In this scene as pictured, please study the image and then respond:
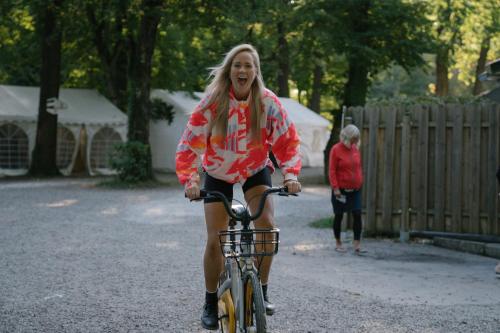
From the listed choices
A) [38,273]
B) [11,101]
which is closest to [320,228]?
[38,273]

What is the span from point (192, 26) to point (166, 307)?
1810cm

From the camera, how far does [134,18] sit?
25203 mm

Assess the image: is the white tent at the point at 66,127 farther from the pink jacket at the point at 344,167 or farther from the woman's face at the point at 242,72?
the woman's face at the point at 242,72

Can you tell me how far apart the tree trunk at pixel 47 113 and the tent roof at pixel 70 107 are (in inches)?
29.8

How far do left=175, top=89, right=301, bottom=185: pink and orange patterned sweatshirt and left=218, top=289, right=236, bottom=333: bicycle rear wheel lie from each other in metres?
0.73

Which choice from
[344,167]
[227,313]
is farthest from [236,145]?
[344,167]

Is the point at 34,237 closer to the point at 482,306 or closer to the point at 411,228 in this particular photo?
the point at 411,228

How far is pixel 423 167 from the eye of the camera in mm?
11070

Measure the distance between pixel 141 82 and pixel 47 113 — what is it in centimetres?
588

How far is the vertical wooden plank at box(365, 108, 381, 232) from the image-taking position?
37.8 feet

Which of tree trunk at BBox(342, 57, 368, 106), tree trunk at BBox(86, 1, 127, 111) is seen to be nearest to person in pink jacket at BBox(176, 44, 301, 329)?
tree trunk at BBox(342, 57, 368, 106)

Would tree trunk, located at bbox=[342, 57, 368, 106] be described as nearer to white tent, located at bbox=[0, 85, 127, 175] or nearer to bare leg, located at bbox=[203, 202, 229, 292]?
white tent, located at bbox=[0, 85, 127, 175]

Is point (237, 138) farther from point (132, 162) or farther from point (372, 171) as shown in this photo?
point (132, 162)

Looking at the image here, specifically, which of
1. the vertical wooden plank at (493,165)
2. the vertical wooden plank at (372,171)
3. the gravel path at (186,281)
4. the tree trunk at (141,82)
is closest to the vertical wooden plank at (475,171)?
the vertical wooden plank at (493,165)
